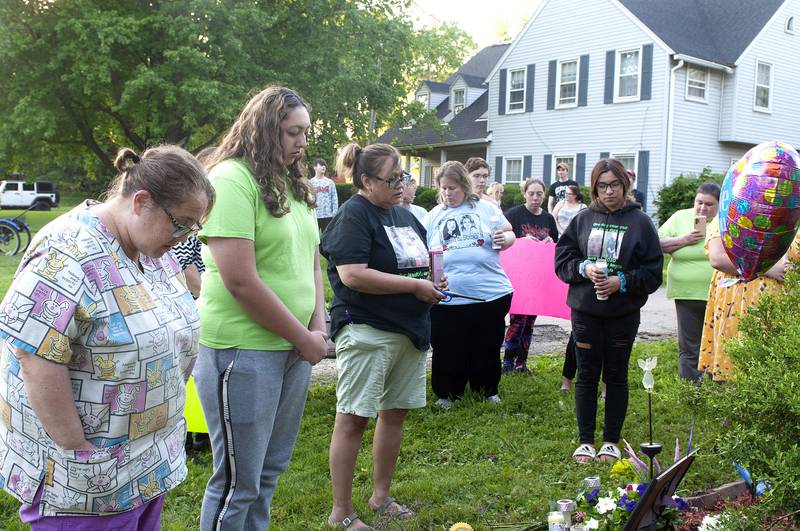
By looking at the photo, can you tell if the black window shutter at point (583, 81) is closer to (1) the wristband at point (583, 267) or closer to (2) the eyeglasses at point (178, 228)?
(1) the wristband at point (583, 267)

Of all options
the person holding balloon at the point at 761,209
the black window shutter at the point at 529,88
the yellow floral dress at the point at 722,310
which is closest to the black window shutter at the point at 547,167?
the black window shutter at the point at 529,88

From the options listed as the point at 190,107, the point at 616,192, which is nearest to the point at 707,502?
the point at 616,192

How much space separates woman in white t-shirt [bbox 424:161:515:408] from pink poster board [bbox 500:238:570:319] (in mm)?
1046

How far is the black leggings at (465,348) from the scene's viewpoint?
5.94 meters

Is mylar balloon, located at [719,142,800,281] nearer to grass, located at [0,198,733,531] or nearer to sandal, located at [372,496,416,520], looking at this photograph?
grass, located at [0,198,733,531]

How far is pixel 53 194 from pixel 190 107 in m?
23.7

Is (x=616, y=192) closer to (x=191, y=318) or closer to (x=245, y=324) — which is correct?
(x=245, y=324)

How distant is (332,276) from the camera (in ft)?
12.7

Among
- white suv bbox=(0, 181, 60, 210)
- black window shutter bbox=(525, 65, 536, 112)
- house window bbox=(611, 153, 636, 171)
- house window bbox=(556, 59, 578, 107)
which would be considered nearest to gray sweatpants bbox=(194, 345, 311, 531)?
house window bbox=(611, 153, 636, 171)

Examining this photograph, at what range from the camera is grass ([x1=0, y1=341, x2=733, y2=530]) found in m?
3.80

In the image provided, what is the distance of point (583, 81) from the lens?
2341cm

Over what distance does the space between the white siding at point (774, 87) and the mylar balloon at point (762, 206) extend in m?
21.2

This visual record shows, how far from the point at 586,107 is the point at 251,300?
73.4 ft

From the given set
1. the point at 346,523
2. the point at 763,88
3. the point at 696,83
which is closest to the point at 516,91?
the point at 696,83
